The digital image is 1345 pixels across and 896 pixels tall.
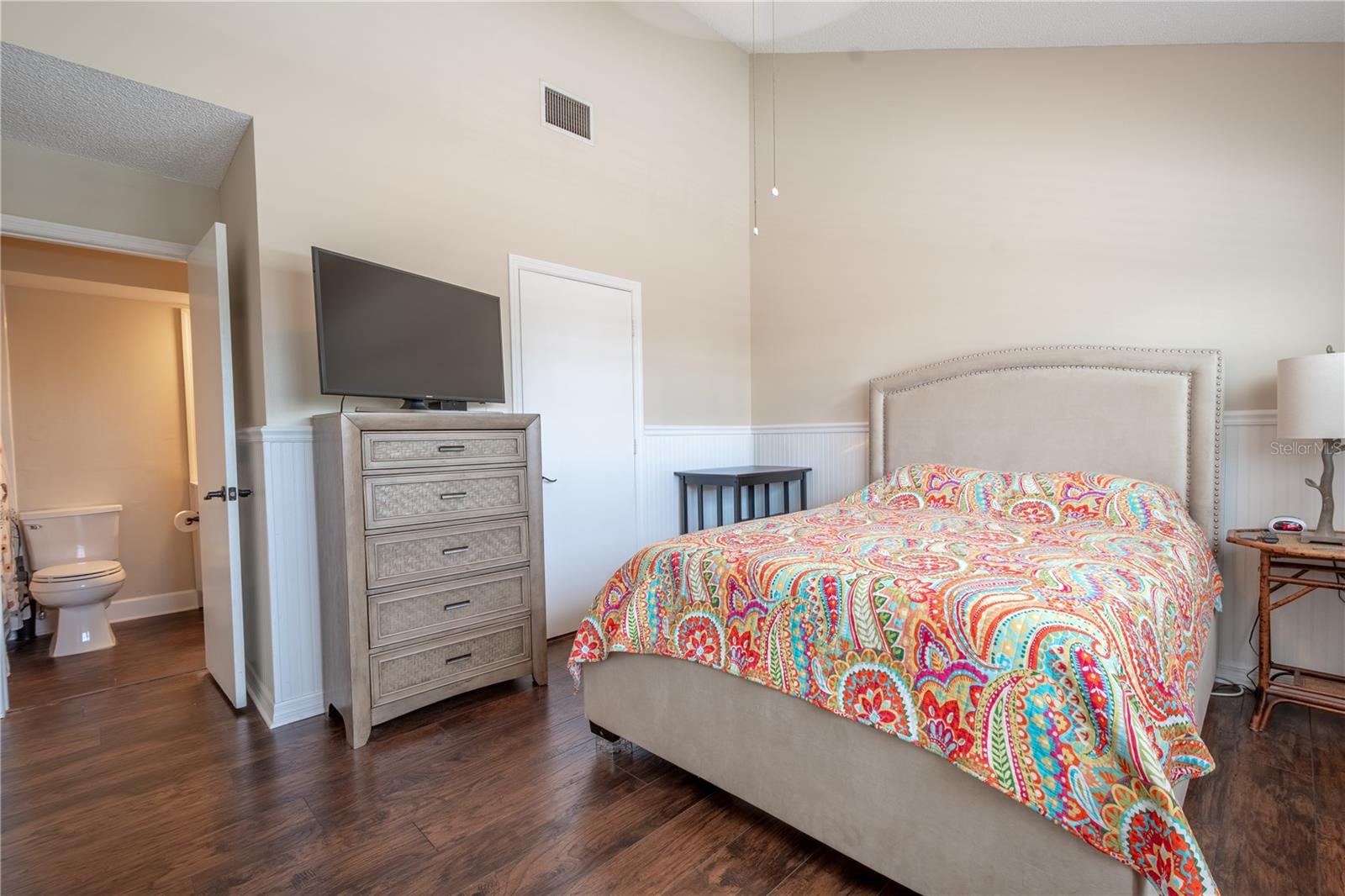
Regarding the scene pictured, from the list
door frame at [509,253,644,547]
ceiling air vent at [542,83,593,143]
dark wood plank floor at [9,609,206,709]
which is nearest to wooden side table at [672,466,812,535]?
door frame at [509,253,644,547]

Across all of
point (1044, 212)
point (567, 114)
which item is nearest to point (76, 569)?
point (567, 114)

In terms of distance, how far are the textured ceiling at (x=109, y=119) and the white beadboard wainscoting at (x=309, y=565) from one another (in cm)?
118

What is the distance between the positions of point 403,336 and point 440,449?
0.49 m

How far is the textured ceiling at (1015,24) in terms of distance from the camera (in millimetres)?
2688

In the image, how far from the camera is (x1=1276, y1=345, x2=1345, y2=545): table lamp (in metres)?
2.27

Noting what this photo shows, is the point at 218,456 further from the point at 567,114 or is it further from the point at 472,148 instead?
the point at 567,114

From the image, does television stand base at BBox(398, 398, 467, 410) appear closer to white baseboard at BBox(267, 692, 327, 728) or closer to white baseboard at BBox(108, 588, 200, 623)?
white baseboard at BBox(267, 692, 327, 728)

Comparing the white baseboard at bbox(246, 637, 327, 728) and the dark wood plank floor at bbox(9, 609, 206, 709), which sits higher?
the white baseboard at bbox(246, 637, 327, 728)

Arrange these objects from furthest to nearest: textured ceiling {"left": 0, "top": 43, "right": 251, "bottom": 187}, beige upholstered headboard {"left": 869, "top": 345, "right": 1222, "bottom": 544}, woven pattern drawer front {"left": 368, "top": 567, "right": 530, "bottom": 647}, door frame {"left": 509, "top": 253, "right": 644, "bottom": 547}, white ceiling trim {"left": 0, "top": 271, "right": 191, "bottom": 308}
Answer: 1. white ceiling trim {"left": 0, "top": 271, "right": 191, "bottom": 308}
2. door frame {"left": 509, "top": 253, "right": 644, "bottom": 547}
3. beige upholstered headboard {"left": 869, "top": 345, "right": 1222, "bottom": 544}
4. woven pattern drawer front {"left": 368, "top": 567, "right": 530, "bottom": 647}
5. textured ceiling {"left": 0, "top": 43, "right": 251, "bottom": 187}

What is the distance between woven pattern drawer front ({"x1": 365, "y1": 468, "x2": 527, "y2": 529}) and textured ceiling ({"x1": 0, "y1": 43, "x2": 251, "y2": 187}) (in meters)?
1.51

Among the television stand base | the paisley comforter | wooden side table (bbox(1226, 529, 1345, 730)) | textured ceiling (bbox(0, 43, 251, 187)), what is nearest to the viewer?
the paisley comforter

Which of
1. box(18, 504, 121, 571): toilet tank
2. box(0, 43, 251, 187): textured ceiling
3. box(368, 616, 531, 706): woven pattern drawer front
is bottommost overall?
box(368, 616, 531, 706): woven pattern drawer front

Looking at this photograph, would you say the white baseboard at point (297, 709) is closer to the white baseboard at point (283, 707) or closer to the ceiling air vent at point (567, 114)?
the white baseboard at point (283, 707)

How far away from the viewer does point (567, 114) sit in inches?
135
